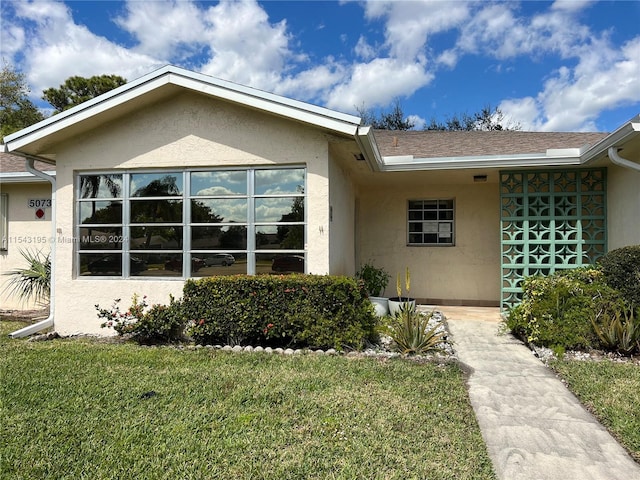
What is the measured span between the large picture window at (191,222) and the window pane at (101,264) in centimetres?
2

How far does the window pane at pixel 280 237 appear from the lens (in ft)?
21.6

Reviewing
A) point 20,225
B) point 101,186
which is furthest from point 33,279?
point 101,186

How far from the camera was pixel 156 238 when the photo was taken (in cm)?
698

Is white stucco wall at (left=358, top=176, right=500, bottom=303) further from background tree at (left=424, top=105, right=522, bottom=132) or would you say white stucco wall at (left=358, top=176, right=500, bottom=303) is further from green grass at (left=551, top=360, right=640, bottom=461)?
background tree at (left=424, top=105, right=522, bottom=132)

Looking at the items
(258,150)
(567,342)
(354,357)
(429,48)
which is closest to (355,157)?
(258,150)

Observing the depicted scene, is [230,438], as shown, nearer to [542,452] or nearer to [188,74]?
[542,452]

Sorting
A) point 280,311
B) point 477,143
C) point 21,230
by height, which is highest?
point 477,143

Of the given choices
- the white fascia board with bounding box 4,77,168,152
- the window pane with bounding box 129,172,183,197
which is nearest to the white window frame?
the white fascia board with bounding box 4,77,168,152

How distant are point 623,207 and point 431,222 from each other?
4202 millimetres

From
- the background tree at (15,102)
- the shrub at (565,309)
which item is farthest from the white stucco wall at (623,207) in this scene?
the background tree at (15,102)

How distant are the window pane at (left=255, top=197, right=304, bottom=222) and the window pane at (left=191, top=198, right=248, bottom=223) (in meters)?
0.28

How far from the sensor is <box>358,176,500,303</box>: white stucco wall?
10.0m

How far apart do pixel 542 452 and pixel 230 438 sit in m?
2.56

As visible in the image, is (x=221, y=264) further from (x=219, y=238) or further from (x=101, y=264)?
(x=101, y=264)
